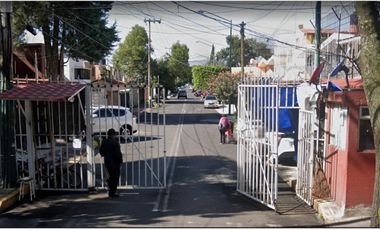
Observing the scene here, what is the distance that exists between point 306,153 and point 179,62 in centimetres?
6719

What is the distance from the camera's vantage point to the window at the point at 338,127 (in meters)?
7.75

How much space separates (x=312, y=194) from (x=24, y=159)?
6930mm

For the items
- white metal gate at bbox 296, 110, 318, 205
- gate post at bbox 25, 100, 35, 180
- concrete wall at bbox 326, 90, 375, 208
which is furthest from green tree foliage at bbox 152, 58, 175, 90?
concrete wall at bbox 326, 90, 375, 208

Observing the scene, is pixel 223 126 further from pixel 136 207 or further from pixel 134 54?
pixel 134 54

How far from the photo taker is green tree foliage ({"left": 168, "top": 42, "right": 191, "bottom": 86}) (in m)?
74.3

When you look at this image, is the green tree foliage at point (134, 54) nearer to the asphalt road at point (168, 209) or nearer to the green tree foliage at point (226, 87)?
the green tree foliage at point (226, 87)

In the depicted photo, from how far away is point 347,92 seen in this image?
7.46 m

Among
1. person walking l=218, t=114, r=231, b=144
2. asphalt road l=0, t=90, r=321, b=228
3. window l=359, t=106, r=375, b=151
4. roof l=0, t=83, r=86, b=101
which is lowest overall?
asphalt road l=0, t=90, r=321, b=228

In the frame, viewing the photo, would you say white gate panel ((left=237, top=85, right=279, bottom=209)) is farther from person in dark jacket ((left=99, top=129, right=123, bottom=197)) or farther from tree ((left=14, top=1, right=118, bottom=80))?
tree ((left=14, top=1, right=118, bottom=80))

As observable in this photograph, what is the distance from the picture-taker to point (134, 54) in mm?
53656

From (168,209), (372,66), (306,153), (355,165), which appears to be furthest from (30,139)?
(372,66)

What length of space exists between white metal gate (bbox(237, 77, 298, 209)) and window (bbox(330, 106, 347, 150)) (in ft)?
3.65

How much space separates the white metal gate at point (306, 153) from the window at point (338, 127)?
636 millimetres

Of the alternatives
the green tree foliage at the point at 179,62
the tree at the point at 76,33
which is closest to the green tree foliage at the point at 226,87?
the tree at the point at 76,33
